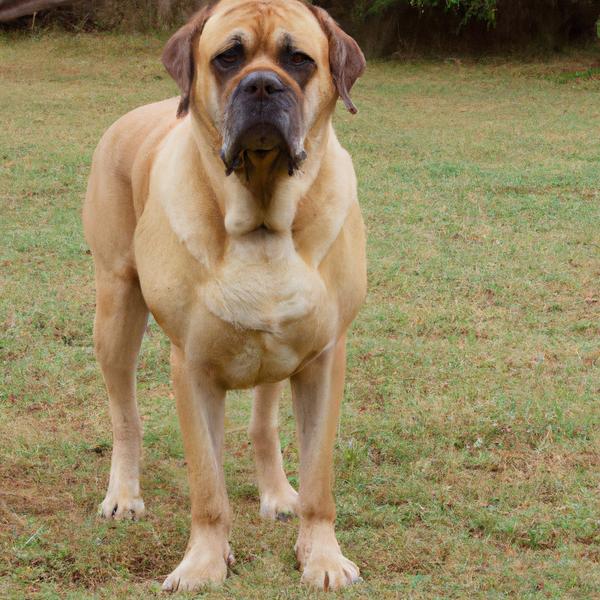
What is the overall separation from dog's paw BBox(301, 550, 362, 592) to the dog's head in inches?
49.8

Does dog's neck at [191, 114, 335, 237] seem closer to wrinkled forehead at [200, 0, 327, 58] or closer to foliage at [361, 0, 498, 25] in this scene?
wrinkled forehead at [200, 0, 327, 58]

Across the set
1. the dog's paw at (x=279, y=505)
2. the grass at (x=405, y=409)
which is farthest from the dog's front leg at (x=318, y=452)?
the dog's paw at (x=279, y=505)

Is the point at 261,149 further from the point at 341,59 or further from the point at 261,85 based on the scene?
the point at 341,59

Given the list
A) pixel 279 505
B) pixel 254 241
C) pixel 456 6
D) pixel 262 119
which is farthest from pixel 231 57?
pixel 456 6

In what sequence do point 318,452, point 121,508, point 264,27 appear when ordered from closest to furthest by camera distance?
point 264,27 < point 318,452 < point 121,508

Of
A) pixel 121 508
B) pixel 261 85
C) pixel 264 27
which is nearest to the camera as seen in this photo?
pixel 261 85

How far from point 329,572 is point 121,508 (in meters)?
0.98

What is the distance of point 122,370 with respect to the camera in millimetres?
4324

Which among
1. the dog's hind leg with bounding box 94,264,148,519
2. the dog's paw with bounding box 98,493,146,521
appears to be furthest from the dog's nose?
the dog's paw with bounding box 98,493,146,521

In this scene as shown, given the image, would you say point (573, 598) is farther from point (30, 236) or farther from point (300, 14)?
point (30, 236)

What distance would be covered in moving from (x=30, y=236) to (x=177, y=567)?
5040mm

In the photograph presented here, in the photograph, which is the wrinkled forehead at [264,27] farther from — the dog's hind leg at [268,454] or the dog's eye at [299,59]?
the dog's hind leg at [268,454]

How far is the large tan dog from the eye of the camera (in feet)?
10.8

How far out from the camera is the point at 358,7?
18344 mm
